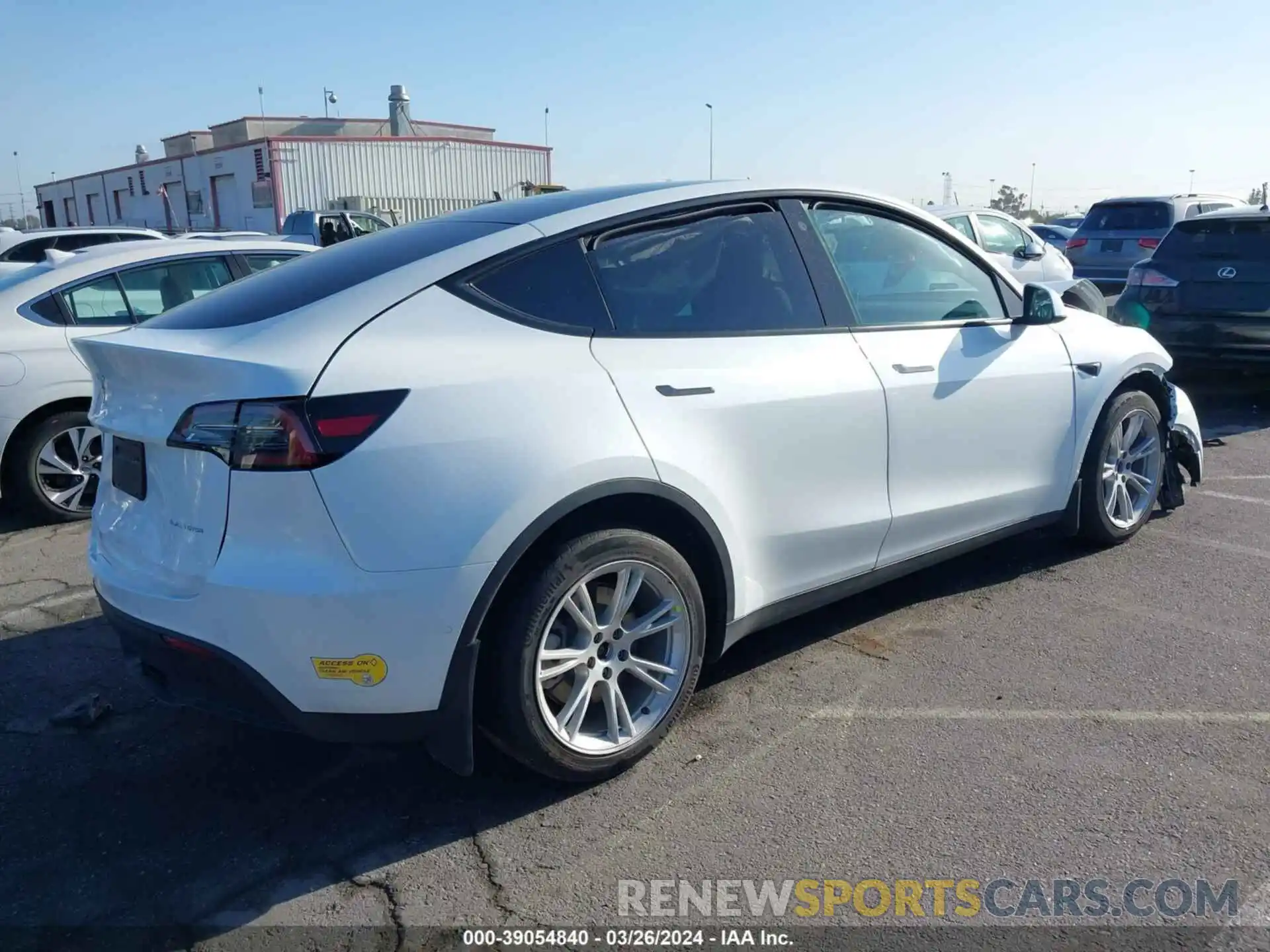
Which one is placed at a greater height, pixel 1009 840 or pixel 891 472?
pixel 891 472

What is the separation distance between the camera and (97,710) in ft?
12.2

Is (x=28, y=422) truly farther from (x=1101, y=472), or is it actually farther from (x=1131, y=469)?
(x=1131, y=469)

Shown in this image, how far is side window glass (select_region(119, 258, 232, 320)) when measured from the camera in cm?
658

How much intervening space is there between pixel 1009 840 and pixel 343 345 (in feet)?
7.13

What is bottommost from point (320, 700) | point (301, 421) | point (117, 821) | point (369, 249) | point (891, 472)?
point (117, 821)

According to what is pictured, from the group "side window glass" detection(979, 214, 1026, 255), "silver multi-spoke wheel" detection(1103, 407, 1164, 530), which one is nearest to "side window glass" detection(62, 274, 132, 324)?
"silver multi-spoke wheel" detection(1103, 407, 1164, 530)

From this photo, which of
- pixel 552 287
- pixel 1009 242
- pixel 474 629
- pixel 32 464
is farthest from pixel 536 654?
pixel 1009 242

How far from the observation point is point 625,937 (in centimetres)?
259

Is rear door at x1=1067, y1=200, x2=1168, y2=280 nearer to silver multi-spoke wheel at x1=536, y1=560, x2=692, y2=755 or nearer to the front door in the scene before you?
the front door

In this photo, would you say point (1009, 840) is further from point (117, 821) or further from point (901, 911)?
point (117, 821)

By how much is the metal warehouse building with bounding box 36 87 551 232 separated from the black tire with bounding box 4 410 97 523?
26.8 meters

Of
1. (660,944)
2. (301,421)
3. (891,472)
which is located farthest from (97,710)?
(891,472)

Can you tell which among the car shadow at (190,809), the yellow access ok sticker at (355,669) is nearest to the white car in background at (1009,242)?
the car shadow at (190,809)

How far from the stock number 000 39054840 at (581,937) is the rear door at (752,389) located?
1175 mm
